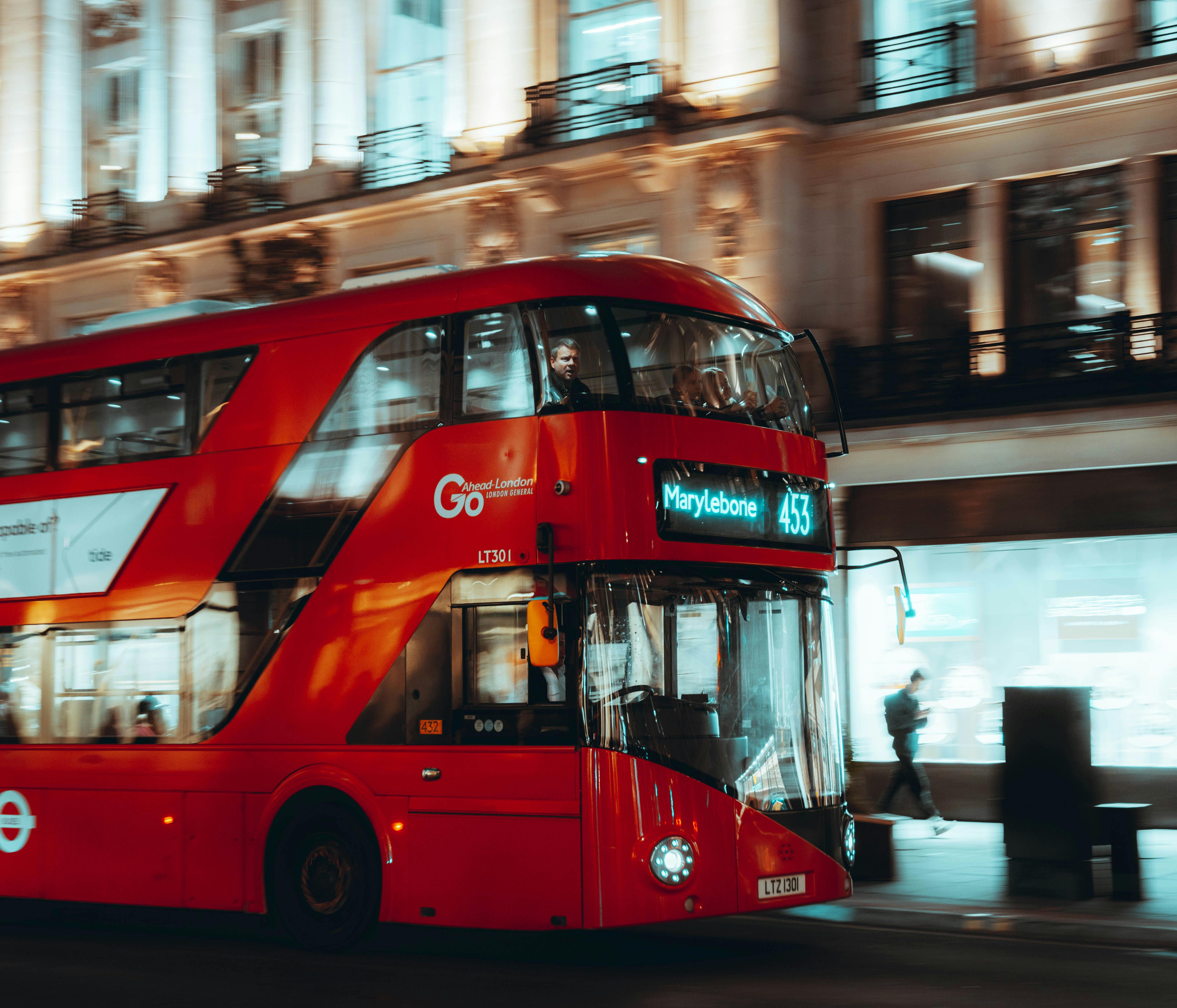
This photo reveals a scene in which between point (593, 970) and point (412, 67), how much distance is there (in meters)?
16.2

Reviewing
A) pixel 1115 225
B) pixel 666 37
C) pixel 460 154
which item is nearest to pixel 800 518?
pixel 1115 225

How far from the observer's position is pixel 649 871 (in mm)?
8531

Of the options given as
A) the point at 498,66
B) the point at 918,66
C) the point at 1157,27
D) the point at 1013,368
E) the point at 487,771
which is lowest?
the point at 487,771

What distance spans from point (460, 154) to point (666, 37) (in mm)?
3378

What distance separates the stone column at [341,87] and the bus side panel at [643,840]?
15977 mm

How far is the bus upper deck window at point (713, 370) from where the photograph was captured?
907cm

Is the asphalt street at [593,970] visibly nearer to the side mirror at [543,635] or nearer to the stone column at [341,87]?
the side mirror at [543,635]

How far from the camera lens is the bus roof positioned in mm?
9266

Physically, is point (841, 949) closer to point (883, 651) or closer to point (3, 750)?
point (3, 750)

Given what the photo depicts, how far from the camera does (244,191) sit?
78.3ft

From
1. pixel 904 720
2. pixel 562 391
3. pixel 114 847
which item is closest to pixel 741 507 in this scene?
pixel 562 391

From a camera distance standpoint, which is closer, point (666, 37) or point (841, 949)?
point (841, 949)

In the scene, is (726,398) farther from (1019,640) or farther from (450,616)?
(1019,640)

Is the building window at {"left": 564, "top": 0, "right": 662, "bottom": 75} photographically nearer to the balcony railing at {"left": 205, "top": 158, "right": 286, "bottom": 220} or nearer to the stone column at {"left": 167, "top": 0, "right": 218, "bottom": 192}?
the balcony railing at {"left": 205, "top": 158, "right": 286, "bottom": 220}
